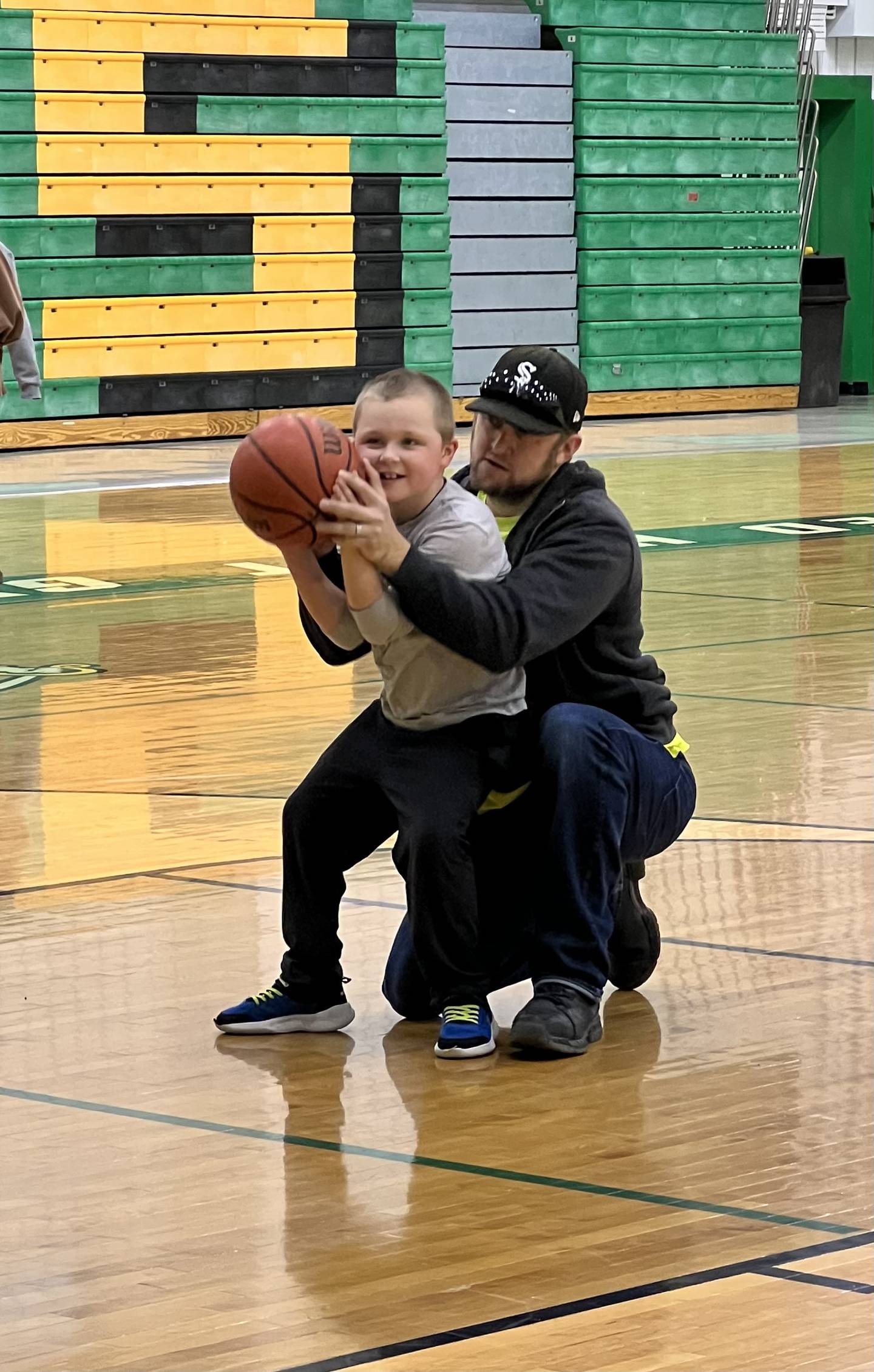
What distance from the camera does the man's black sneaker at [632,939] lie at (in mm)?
3885

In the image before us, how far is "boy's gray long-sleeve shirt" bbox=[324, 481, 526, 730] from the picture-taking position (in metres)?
3.66

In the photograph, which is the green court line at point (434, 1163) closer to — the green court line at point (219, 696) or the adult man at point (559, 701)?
the adult man at point (559, 701)

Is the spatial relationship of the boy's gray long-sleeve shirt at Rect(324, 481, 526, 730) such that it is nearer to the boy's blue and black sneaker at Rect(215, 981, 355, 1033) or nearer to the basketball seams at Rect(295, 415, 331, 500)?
the basketball seams at Rect(295, 415, 331, 500)

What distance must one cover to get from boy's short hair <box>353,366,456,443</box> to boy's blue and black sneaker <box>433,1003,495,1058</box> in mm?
818

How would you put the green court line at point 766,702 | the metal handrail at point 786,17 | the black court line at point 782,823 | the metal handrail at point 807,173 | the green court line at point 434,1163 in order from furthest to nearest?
the metal handrail at point 807,173 → the metal handrail at point 786,17 → the green court line at point 766,702 → the black court line at point 782,823 → the green court line at point 434,1163

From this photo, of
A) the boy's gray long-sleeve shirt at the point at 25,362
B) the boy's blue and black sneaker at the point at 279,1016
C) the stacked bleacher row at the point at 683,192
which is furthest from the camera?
the stacked bleacher row at the point at 683,192

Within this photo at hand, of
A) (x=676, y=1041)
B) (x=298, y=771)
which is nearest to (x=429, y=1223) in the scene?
(x=676, y=1041)

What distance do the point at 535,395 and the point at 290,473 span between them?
1.57ft

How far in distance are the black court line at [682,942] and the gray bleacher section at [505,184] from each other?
55.5ft

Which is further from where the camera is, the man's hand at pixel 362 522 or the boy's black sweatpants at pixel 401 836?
the boy's black sweatpants at pixel 401 836

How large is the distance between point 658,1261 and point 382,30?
61.5ft

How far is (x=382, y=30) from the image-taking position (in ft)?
67.2

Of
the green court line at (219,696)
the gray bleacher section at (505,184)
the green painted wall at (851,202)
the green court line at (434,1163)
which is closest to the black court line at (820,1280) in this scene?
the green court line at (434,1163)

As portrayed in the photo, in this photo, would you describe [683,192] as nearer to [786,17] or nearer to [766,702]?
[786,17]
